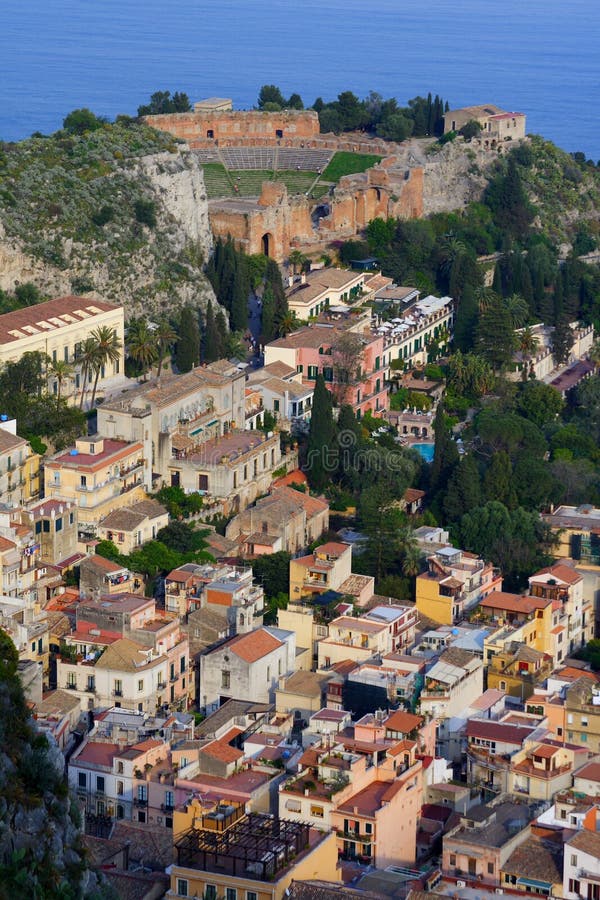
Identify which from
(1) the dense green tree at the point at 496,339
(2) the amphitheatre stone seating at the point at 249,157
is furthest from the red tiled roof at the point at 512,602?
(2) the amphitheatre stone seating at the point at 249,157

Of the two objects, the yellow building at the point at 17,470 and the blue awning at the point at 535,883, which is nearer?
the blue awning at the point at 535,883

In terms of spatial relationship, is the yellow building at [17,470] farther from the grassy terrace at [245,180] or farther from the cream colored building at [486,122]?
the cream colored building at [486,122]

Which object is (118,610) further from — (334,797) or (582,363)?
(582,363)

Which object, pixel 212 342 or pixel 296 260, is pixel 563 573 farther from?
pixel 296 260

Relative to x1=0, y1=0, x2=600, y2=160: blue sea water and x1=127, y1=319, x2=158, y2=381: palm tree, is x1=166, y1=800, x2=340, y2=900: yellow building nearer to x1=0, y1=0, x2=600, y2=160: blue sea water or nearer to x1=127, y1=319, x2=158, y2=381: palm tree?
x1=127, y1=319, x2=158, y2=381: palm tree

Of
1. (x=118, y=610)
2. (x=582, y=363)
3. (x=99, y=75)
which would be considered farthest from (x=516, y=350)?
(x=99, y=75)

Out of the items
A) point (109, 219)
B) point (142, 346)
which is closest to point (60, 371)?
point (142, 346)

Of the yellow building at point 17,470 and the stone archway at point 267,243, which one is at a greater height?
the stone archway at point 267,243
